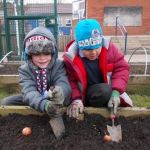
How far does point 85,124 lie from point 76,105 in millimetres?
181

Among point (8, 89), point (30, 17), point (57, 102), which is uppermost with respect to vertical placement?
point (30, 17)

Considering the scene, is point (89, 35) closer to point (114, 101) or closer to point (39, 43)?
point (39, 43)

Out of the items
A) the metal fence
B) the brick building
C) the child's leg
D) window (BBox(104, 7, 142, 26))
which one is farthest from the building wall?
the child's leg

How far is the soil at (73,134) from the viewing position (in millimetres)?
2607

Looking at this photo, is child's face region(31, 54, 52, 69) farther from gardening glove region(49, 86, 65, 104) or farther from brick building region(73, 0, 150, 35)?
brick building region(73, 0, 150, 35)

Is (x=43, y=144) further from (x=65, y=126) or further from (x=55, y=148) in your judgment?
(x=65, y=126)

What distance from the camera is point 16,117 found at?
3.14 meters

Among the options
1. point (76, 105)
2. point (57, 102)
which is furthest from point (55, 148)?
point (76, 105)

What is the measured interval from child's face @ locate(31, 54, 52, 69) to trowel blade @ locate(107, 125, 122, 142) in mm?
775

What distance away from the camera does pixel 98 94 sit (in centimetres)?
326

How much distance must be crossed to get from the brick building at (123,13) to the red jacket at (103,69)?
66.9 feet

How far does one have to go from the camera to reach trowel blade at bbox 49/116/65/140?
2785 millimetres

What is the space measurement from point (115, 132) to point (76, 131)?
32 cm

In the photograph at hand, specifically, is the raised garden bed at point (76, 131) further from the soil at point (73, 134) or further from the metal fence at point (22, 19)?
the metal fence at point (22, 19)
